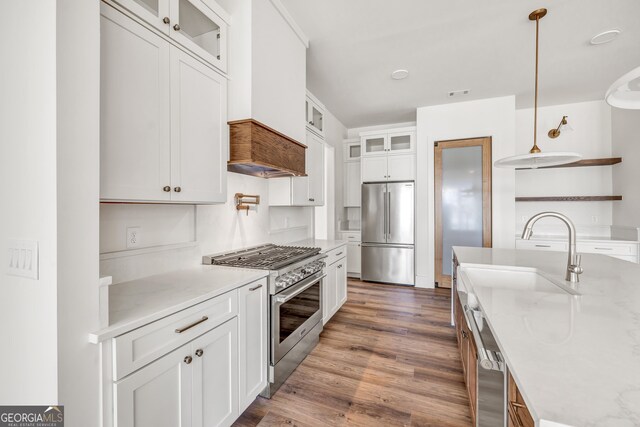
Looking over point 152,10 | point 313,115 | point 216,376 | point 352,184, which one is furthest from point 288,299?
point 352,184

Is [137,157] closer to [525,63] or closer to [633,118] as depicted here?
[525,63]

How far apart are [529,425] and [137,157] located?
1731 millimetres

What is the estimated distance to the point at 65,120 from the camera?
910 mm

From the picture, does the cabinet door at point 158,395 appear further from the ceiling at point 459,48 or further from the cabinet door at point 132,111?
the ceiling at point 459,48

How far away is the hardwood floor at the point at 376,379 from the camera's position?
5.79ft

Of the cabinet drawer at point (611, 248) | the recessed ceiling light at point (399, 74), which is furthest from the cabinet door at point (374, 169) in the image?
the cabinet drawer at point (611, 248)

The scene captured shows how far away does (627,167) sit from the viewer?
3.86 metres

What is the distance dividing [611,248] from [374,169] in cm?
343

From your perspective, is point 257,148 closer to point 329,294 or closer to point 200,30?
point 200,30

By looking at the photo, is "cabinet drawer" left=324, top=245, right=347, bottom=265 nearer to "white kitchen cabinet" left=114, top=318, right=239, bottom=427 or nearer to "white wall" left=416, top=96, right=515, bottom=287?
"white kitchen cabinet" left=114, top=318, right=239, bottom=427

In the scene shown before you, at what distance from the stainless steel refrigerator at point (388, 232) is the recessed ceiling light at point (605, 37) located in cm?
258

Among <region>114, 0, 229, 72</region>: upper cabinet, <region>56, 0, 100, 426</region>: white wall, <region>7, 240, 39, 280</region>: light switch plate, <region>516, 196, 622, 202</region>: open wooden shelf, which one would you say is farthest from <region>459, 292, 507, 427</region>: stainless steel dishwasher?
<region>516, 196, 622, 202</region>: open wooden shelf

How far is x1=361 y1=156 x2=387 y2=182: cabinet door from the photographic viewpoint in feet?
16.2

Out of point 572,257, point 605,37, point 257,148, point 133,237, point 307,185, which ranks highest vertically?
point 605,37
